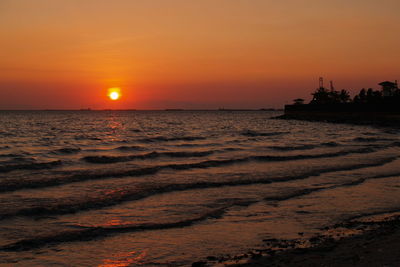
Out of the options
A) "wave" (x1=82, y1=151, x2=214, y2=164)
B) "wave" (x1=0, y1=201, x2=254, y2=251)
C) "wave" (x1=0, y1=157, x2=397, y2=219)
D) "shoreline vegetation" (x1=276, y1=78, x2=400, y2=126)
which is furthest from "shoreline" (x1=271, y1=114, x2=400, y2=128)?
"wave" (x1=0, y1=201, x2=254, y2=251)

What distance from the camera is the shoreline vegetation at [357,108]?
6625cm

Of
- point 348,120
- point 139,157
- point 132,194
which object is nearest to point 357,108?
point 348,120

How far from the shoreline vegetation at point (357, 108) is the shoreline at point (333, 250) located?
56.1m

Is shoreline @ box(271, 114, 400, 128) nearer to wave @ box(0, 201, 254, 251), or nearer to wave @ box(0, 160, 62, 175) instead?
wave @ box(0, 160, 62, 175)

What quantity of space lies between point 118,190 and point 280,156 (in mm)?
11668

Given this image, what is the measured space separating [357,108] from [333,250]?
76.5 metres

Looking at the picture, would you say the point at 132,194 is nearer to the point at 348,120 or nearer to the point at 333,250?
the point at 333,250

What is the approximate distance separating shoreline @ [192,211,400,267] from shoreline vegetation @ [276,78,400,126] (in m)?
56.1

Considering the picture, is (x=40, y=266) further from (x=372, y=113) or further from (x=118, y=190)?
(x=372, y=113)

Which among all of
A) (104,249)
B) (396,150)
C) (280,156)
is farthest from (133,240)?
(396,150)

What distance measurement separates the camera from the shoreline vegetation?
217 feet

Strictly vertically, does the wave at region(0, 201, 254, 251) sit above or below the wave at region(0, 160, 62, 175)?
below

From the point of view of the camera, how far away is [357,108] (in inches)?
3066

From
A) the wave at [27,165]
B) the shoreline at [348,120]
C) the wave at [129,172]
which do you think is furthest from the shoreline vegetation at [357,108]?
the wave at [27,165]
